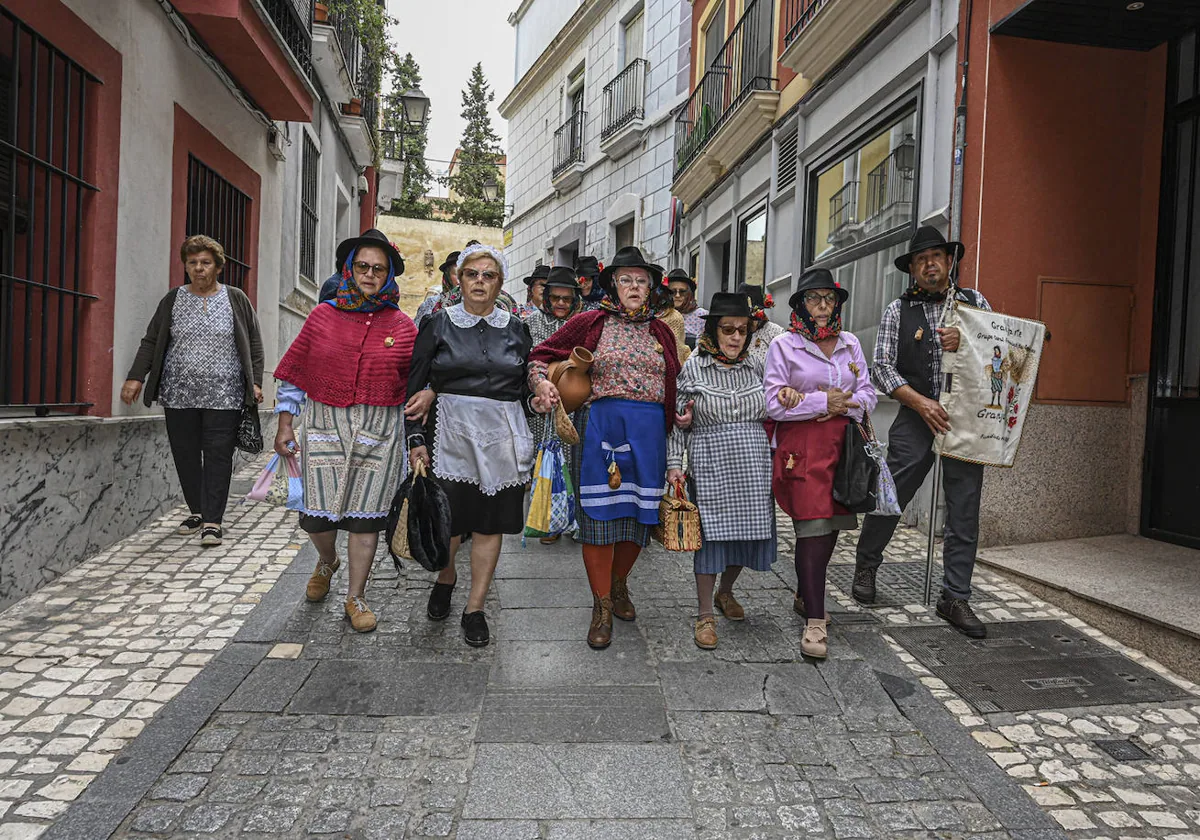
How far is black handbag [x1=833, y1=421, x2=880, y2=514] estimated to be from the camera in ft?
12.2

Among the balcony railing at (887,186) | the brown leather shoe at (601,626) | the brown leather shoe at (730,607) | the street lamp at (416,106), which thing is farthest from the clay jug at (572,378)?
the street lamp at (416,106)

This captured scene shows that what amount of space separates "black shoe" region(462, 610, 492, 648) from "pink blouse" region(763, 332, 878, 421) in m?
1.62

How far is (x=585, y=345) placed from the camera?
12.5ft

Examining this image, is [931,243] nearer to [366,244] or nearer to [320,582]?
[366,244]

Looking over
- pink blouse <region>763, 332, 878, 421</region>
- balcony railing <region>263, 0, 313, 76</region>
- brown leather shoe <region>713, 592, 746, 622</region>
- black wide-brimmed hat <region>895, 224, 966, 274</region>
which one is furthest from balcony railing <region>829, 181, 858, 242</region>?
balcony railing <region>263, 0, 313, 76</region>

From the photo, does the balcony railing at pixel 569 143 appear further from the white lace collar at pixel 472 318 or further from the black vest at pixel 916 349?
the white lace collar at pixel 472 318

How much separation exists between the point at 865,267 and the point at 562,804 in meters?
5.73

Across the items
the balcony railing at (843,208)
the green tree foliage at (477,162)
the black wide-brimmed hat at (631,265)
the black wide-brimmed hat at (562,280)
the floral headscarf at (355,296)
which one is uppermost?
the green tree foliage at (477,162)

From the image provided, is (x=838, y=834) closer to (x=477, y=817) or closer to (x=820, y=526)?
(x=477, y=817)

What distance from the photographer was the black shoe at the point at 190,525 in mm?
5688

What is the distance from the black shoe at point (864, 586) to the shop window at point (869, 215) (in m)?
2.70

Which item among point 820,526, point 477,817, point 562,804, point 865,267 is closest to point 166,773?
point 477,817

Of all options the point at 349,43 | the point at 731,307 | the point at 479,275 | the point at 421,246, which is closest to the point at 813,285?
the point at 731,307

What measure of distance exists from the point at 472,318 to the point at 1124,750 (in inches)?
120
